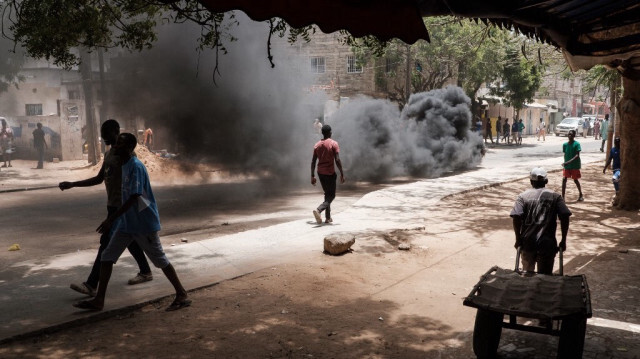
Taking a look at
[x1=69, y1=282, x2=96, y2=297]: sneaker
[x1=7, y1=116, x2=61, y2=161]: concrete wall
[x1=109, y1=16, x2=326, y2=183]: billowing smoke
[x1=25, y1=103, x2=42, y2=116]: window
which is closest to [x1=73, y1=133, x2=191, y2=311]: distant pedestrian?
[x1=69, y1=282, x2=96, y2=297]: sneaker

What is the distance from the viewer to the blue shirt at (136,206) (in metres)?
4.06

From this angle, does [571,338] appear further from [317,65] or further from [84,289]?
[317,65]

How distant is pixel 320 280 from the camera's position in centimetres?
518

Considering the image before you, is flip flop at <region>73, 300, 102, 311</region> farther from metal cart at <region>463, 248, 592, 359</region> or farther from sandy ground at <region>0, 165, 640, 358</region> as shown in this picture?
metal cart at <region>463, 248, 592, 359</region>

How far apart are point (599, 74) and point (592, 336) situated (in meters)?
10.9

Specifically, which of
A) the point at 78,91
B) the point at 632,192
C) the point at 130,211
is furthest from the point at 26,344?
the point at 78,91

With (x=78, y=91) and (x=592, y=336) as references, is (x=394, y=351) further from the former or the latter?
(x=78, y=91)

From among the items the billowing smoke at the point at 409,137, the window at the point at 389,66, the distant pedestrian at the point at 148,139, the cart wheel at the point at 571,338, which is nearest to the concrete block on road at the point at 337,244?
the cart wheel at the point at 571,338

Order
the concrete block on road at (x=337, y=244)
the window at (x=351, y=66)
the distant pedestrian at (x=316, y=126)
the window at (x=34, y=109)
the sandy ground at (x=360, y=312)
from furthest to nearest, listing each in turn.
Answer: the window at (x=34, y=109), the window at (x=351, y=66), the distant pedestrian at (x=316, y=126), the concrete block on road at (x=337, y=244), the sandy ground at (x=360, y=312)

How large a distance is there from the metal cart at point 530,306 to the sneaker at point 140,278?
3074 mm

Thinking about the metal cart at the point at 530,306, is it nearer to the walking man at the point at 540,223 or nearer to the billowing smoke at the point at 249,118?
the walking man at the point at 540,223

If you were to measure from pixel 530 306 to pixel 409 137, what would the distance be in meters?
13.6

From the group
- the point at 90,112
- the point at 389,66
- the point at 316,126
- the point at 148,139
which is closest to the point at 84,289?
the point at 148,139

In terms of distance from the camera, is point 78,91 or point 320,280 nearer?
point 320,280
